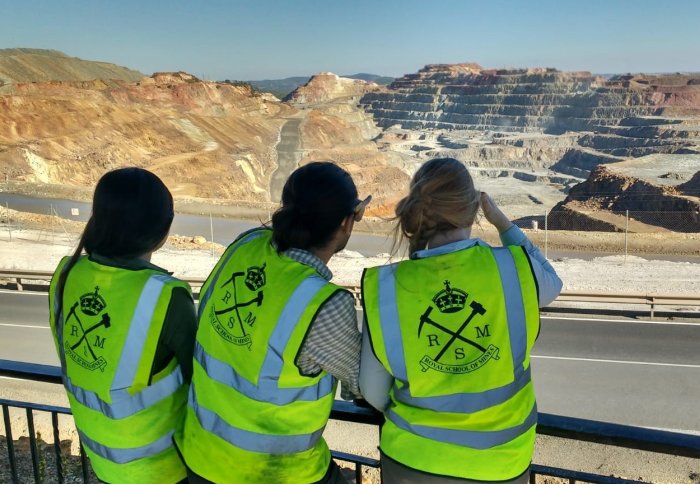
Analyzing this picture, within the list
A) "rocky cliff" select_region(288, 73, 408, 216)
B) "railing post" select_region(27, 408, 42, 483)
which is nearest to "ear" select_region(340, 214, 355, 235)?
"railing post" select_region(27, 408, 42, 483)

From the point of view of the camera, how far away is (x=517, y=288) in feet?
6.88

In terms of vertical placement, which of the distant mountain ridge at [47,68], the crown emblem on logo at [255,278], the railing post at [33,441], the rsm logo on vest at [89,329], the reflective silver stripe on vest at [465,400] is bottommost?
the railing post at [33,441]

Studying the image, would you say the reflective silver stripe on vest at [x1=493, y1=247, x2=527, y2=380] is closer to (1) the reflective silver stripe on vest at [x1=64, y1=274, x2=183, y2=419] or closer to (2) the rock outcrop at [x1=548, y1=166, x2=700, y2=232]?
(1) the reflective silver stripe on vest at [x1=64, y1=274, x2=183, y2=419]

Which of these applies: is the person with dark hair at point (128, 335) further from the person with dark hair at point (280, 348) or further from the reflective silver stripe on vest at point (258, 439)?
the reflective silver stripe on vest at point (258, 439)

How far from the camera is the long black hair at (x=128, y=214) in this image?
2404 mm

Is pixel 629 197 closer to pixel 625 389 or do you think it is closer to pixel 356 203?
pixel 625 389

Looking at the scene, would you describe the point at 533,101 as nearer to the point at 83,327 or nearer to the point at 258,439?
the point at 83,327

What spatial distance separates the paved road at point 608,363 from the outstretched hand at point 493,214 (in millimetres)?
7545

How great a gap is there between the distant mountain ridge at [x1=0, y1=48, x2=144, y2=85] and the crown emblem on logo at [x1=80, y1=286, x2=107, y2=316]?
305 feet

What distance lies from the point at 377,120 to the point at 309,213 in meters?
137

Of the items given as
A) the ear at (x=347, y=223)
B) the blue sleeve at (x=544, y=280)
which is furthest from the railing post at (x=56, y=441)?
the blue sleeve at (x=544, y=280)

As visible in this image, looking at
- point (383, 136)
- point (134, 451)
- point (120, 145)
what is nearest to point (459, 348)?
point (134, 451)

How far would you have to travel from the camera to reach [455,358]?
207cm

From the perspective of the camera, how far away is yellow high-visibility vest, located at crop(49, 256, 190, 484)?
2.33 m
